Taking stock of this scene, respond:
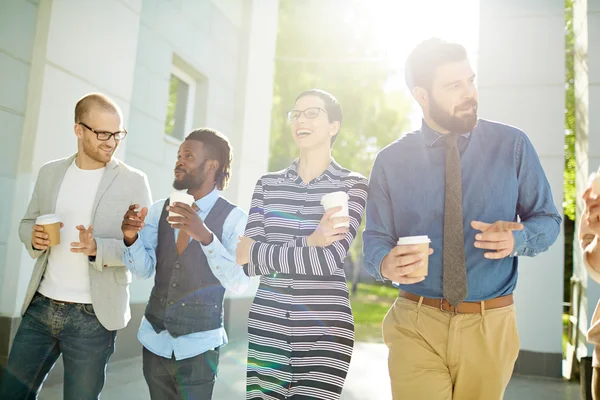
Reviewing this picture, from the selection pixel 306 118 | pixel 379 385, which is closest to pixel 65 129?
pixel 306 118

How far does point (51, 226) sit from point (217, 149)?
0.98 m

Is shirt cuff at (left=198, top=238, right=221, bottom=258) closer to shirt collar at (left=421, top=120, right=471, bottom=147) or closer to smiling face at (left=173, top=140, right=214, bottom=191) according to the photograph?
smiling face at (left=173, top=140, right=214, bottom=191)

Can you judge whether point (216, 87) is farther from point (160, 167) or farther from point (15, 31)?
point (15, 31)

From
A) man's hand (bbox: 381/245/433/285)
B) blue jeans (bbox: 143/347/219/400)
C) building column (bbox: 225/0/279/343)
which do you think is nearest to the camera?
man's hand (bbox: 381/245/433/285)

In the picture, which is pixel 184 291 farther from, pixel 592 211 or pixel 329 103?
pixel 592 211

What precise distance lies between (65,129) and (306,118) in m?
3.00

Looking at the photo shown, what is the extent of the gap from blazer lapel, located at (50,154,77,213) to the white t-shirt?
18 millimetres

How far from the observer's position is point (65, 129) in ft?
15.1

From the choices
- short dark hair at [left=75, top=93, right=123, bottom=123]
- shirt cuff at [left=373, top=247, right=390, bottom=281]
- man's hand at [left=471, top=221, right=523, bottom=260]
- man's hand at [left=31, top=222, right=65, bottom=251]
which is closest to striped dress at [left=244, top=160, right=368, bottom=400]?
shirt cuff at [left=373, top=247, right=390, bottom=281]

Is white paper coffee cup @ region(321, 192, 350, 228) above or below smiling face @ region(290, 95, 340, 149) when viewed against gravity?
below

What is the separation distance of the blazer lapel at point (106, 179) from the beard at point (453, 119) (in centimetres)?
180

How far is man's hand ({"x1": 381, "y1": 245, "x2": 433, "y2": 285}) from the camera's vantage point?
6.26ft

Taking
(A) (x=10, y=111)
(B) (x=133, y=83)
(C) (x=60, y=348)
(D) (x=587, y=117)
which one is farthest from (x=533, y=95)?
(C) (x=60, y=348)

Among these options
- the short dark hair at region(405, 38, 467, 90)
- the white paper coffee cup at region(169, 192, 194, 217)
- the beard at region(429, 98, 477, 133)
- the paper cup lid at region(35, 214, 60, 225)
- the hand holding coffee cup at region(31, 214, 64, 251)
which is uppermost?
the short dark hair at region(405, 38, 467, 90)
